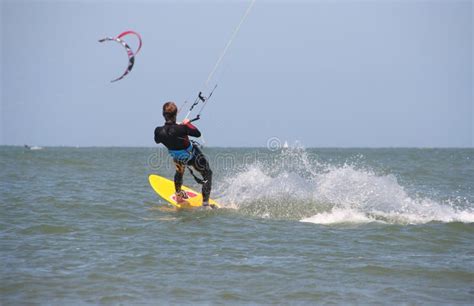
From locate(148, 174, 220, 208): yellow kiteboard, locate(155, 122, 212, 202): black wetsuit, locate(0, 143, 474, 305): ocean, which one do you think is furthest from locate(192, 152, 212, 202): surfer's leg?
locate(148, 174, 220, 208): yellow kiteboard

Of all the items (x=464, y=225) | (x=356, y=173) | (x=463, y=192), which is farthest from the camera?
(x=463, y=192)

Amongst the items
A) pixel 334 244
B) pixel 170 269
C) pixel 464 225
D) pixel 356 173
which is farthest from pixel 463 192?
pixel 170 269

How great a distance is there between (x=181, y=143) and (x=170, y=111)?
23.8 inches

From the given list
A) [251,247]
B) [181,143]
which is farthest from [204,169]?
[251,247]

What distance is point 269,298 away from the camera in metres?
5.75

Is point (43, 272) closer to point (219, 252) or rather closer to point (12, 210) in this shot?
point (219, 252)

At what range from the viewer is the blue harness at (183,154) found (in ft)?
33.0

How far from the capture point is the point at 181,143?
389 inches

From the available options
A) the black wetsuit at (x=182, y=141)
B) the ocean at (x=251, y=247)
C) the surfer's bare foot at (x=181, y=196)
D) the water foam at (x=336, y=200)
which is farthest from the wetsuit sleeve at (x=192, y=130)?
the water foam at (x=336, y=200)

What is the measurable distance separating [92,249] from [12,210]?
376 cm

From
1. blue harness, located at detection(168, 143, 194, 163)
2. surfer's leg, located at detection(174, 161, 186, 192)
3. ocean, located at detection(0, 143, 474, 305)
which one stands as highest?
blue harness, located at detection(168, 143, 194, 163)

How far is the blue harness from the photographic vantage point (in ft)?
33.0

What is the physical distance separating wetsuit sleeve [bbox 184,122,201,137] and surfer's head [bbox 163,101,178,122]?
0.86ft

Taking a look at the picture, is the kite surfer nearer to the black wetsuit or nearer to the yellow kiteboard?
the black wetsuit
